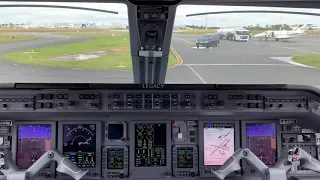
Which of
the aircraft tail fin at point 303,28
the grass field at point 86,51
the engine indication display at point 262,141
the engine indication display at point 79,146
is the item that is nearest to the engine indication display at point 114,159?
the engine indication display at point 79,146

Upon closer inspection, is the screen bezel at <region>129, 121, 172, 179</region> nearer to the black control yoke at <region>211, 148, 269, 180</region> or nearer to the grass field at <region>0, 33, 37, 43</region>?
the black control yoke at <region>211, 148, 269, 180</region>

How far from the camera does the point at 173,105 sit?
3.28 m

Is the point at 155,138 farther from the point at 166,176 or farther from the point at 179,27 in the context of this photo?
the point at 179,27

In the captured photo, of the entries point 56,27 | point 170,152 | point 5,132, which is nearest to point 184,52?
point 170,152

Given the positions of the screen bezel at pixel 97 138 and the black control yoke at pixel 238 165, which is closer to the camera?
the black control yoke at pixel 238 165

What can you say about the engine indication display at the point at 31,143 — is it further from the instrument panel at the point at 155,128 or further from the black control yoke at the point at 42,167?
the black control yoke at the point at 42,167

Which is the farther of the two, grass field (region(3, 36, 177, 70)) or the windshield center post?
grass field (region(3, 36, 177, 70))

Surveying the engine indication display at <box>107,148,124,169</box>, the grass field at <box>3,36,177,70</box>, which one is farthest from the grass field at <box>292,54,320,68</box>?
the engine indication display at <box>107,148,124,169</box>

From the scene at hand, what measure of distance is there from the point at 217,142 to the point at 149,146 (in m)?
0.61

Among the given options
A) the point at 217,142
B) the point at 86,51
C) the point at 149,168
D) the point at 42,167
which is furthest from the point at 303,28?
the point at 42,167

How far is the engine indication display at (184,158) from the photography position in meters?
3.41

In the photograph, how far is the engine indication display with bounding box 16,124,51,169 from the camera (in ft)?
10.9

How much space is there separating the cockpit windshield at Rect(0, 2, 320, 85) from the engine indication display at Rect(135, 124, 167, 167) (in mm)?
642

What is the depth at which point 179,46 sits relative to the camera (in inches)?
138
